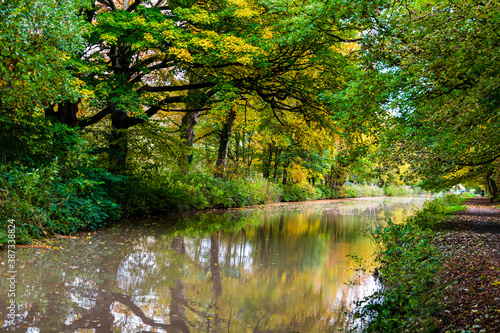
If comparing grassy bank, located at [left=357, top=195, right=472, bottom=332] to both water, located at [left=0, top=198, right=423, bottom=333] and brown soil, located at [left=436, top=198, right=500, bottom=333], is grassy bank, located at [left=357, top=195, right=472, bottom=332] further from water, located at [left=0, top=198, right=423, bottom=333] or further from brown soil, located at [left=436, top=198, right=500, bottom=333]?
water, located at [left=0, top=198, right=423, bottom=333]

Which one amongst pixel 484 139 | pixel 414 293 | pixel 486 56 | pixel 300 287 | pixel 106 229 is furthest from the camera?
pixel 106 229

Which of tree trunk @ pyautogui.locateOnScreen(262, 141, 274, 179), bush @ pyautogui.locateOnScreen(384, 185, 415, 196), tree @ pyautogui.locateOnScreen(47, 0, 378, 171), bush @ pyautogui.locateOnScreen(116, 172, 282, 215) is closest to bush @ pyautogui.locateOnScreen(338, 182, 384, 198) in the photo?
bush @ pyautogui.locateOnScreen(384, 185, 415, 196)

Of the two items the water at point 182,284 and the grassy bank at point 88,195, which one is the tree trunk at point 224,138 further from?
the water at point 182,284

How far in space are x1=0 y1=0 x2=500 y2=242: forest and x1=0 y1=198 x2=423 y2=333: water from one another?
5.90 feet

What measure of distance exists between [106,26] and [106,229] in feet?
19.5

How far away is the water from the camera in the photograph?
4.50m

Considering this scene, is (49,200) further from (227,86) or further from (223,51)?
(223,51)

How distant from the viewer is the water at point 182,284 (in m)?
4.50

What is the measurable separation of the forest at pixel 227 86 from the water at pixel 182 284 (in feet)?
5.90

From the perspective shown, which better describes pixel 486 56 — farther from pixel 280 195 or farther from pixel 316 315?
pixel 280 195

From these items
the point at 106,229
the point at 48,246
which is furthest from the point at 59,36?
the point at 106,229

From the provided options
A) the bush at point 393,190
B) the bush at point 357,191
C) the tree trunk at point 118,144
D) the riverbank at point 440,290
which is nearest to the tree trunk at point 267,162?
the bush at point 357,191

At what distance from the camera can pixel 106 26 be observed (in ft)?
32.6

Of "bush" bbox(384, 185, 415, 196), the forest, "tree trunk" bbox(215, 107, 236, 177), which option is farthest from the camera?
"bush" bbox(384, 185, 415, 196)
